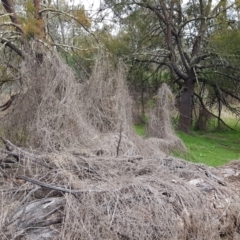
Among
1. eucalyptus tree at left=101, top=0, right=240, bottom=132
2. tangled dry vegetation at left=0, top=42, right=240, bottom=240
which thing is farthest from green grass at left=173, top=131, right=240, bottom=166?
tangled dry vegetation at left=0, top=42, right=240, bottom=240

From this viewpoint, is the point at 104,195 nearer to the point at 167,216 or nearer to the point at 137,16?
the point at 167,216

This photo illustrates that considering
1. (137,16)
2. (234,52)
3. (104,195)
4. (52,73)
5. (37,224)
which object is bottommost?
(37,224)

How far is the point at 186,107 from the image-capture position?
59.8 ft

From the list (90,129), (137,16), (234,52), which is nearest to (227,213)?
(90,129)

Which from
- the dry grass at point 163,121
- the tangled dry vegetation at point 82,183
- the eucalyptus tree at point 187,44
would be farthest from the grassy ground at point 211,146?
the tangled dry vegetation at point 82,183

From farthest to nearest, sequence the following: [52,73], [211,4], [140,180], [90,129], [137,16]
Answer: [137,16]
[211,4]
[90,129]
[52,73]
[140,180]

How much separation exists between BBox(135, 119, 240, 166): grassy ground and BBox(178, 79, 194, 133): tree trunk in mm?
492

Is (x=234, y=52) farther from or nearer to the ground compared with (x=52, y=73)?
farther from the ground

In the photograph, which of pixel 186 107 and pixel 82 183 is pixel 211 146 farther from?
pixel 82 183

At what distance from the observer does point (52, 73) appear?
7613mm

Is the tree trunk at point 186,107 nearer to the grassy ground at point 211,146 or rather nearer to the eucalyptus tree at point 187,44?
the eucalyptus tree at point 187,44

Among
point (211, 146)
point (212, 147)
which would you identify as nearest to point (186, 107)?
point (211, 146)

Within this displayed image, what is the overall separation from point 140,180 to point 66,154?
1334 millimetres

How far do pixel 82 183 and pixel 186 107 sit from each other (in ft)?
44.6
